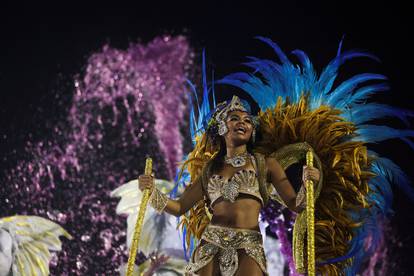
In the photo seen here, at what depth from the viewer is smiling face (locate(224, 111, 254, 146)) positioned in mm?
3037

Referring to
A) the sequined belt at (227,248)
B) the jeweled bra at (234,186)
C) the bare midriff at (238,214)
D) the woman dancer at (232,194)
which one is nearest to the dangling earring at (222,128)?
the woman dancer at (232,194)

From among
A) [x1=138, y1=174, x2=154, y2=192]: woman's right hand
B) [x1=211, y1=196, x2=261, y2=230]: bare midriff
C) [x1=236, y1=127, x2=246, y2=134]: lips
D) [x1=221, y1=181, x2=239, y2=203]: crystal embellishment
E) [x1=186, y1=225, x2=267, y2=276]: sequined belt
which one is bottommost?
[x1=186, y1=225, x2=267, y2=276]: sequined belt

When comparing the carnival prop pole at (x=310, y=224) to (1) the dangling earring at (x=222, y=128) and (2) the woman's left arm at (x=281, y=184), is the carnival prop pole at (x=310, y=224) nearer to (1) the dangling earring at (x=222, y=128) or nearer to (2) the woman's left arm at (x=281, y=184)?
(2) the woman's left arm at (x=281, y=184)

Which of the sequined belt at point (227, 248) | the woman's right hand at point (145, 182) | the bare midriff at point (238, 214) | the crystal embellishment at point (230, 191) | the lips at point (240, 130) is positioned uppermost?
A: the lips at point (240, 130)

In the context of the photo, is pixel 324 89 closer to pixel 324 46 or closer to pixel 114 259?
pixel 324 46

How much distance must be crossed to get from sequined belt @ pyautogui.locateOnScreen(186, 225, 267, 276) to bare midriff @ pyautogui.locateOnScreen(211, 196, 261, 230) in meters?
0.03

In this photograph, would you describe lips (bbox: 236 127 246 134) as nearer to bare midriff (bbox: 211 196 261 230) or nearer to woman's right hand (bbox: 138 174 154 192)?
bare midriff (bbox: 211 196 261 230)

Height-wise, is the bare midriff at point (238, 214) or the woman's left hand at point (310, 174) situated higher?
the woman's left hand at point (310, 174)

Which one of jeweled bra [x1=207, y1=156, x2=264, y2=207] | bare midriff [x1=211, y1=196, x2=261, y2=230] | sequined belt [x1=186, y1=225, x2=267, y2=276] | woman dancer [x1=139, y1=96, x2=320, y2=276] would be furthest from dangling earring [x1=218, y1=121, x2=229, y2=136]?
sequined belt [x1=186, y1=225, x2=267, y2=276]

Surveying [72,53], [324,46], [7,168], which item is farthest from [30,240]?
[324,46]

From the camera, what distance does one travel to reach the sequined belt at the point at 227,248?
2.67m

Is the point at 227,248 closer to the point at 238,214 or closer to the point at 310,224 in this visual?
the point at 238,214

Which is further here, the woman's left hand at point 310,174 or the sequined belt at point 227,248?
the woman's left hand at point 310,174

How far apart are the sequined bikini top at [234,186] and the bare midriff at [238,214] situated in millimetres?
31
